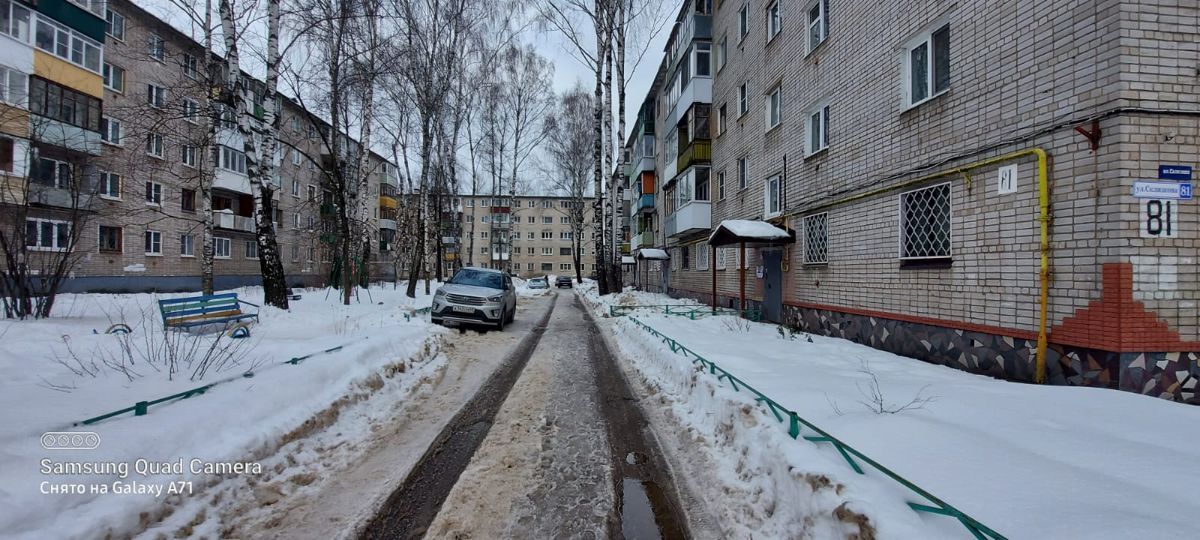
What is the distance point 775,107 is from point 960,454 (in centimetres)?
1195

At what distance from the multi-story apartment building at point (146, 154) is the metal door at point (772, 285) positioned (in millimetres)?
12036

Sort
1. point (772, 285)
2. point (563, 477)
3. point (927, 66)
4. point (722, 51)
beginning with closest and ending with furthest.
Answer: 1. point (563, 477)
2. point (927, 66)
3. point (772, 285)
4. point (722, 51)

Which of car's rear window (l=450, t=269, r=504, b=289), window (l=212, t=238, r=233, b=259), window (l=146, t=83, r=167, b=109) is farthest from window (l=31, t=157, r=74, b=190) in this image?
window (l=212, t=238, r=233, b=259)

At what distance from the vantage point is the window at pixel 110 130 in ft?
67.7

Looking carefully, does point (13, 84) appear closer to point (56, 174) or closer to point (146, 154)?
point (146, 154)

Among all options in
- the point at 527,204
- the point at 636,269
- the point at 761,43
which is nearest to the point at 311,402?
the point at 761,43

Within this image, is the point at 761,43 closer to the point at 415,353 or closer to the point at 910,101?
the point at 910,101

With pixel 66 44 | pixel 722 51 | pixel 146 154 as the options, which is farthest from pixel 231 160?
pixel 722 51

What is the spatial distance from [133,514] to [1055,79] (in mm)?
8709

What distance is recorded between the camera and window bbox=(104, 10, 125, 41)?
2105 cm

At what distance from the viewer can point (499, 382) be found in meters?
6.79

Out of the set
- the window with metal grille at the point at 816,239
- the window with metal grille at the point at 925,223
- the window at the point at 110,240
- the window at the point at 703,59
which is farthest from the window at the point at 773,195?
the window at the point at 110,240

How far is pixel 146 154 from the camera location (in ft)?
54.9

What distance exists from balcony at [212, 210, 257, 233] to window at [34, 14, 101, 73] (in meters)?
7.90
